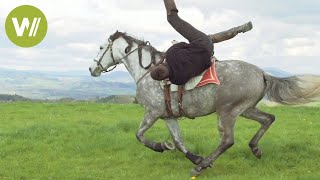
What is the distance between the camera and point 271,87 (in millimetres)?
9992

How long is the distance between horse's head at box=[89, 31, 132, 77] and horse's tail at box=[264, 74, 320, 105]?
142 inches

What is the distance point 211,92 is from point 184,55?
0.97 m

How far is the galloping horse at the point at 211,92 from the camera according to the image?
9383 mm

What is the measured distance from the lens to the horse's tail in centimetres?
1009

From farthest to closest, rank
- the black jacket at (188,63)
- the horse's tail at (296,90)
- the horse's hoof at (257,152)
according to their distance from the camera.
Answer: the horse's hoof at (257,152)
the horse's tail at (296,90)
the black jacket at (188,63)

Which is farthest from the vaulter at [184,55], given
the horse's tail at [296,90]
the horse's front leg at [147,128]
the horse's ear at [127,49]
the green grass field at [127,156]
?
the green grass field at [127,156]

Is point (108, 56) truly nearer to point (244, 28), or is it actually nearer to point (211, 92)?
point (211, 92)

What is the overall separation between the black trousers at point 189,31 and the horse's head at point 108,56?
1.66m

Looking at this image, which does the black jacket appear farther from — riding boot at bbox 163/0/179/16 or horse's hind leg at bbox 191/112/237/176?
horse's hind leg at bbox 191/112/237/176

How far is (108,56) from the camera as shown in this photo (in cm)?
1097

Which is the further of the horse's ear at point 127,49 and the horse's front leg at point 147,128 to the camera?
the horse's ear at point 127,49

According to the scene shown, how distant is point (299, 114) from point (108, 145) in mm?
14120

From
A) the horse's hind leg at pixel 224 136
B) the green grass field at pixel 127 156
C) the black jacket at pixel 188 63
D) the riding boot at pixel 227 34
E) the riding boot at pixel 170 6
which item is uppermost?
the riding boot at pixel 170 6

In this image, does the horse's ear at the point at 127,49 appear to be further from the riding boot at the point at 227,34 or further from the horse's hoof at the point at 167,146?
Answer: the horse's hoof at the point at 167,146
